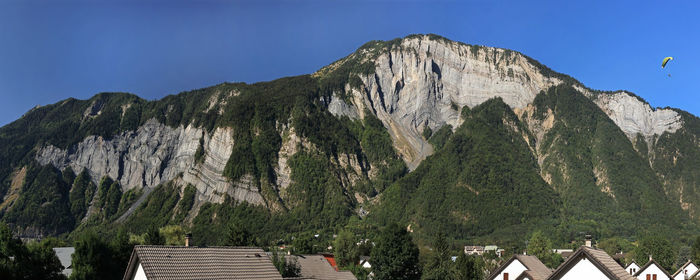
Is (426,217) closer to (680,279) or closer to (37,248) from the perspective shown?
(680,279)

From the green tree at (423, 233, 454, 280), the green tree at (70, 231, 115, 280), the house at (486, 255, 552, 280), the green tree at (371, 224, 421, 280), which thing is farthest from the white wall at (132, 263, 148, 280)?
the green tree at (371, 224, 421, 280)

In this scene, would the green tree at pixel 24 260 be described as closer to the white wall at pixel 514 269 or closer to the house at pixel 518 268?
the house at pixel 518 268

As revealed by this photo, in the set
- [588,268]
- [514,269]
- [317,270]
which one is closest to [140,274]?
[588,268]

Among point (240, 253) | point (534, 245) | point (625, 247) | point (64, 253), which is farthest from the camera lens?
point (625, 247)

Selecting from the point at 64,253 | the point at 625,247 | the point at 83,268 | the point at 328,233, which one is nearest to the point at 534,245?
the point at 625,247

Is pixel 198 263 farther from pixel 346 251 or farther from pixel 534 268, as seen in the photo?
pixel 346 251

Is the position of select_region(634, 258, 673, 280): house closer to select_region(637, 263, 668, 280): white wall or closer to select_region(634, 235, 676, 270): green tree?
select_region(637, 263, 668, 280): white wall
